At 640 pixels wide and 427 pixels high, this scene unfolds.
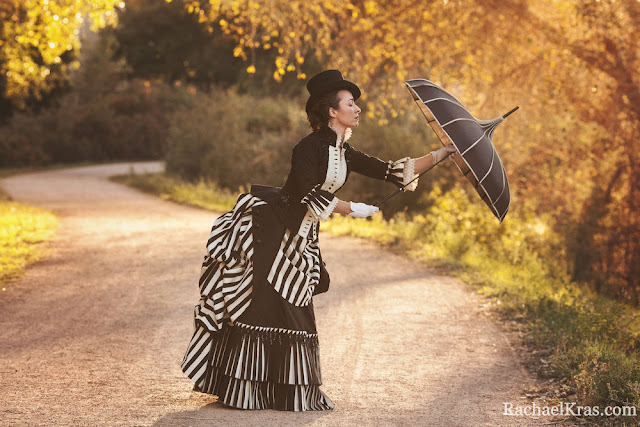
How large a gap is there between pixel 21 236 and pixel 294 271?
28.4ft

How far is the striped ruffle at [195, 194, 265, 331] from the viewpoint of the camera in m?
4.97

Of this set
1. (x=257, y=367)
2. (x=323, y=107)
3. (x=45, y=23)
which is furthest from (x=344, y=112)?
(x=45, y=23)

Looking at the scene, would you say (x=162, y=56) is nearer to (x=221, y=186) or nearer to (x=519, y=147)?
(x=221, y=186)

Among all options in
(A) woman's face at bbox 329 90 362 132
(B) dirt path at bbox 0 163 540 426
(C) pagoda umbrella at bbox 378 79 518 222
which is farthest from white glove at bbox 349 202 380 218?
(B) dirt path at bbox 0 163 540 426

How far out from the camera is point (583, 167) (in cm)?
1272

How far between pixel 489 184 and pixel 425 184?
517 inches

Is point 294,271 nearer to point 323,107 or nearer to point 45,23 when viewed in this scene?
point 323,107

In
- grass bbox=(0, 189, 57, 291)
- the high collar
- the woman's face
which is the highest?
the woman's face

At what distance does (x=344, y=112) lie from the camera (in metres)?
5.04

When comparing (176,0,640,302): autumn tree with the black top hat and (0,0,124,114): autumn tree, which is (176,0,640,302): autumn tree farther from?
the black top hat

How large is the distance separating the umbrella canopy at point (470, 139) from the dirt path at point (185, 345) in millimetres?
1439

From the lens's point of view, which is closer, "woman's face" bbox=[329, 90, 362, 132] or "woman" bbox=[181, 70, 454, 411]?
"woman" bbox=[181, 70, 454, 411]

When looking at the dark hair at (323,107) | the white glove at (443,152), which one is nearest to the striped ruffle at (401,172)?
the white glove at (443,152)

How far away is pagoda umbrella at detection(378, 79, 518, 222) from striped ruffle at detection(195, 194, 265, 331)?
2.88 feet
